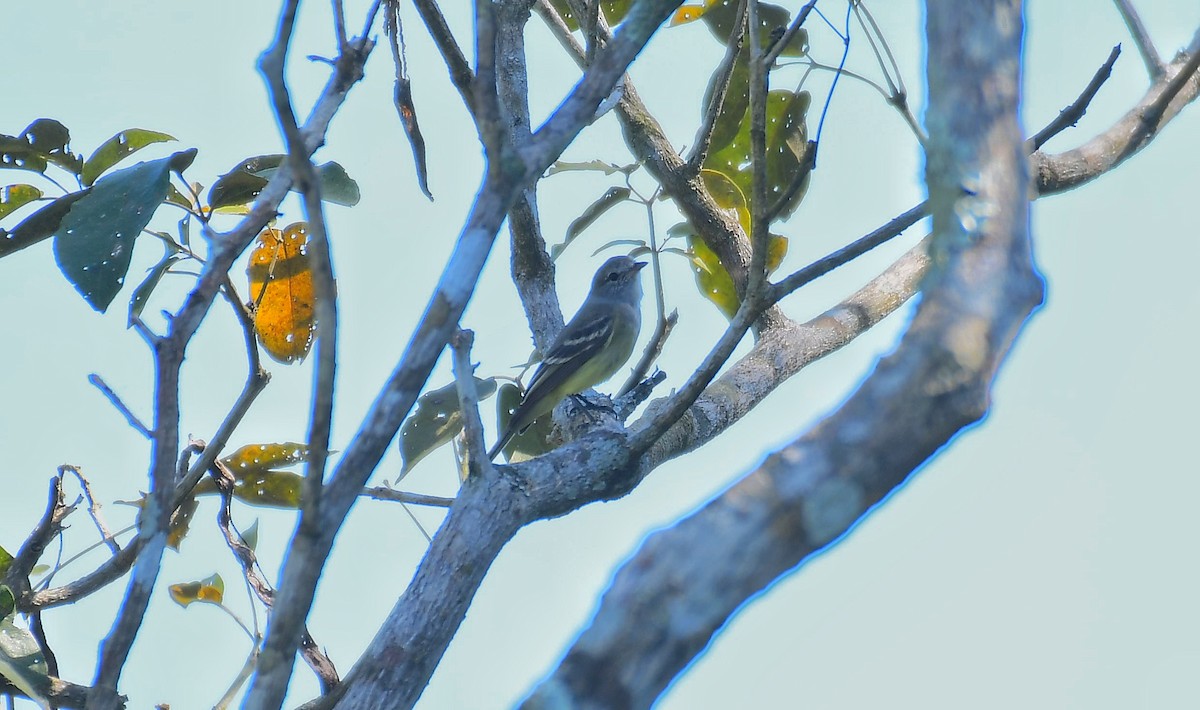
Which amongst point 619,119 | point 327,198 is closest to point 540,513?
point 327,198

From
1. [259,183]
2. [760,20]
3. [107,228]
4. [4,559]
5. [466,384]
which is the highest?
[760,20]

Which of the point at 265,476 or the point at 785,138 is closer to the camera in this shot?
the point at 265,476

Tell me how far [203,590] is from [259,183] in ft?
5.32

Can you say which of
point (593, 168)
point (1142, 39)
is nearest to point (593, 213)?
point (593, 168)

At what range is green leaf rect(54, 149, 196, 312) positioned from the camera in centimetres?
299

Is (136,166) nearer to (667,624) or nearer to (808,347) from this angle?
(667,624)

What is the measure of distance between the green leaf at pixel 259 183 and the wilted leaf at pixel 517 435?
1900 mm

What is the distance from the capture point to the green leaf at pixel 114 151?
11.3 ft

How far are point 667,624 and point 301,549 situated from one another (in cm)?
84

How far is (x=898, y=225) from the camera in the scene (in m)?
3.03

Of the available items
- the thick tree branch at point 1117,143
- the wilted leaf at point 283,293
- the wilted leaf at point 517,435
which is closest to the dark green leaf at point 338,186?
the wilted leaf at point 283,293

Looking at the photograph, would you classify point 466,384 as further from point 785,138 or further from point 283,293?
point 785,138

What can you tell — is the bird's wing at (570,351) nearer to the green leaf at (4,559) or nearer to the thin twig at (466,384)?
the thin twig at (466,384)

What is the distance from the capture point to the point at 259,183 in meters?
3.46
